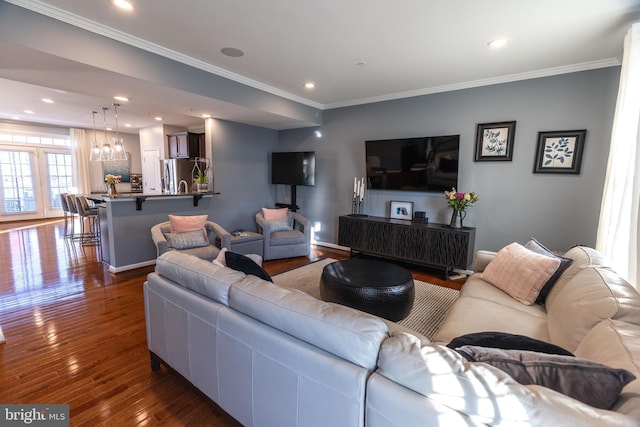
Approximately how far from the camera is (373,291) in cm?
247

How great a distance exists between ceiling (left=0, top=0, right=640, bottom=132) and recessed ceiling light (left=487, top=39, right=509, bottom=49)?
0.20 feet

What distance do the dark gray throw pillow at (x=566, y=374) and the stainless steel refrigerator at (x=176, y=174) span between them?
22.5 ft

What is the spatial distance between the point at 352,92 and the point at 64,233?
7045 mm

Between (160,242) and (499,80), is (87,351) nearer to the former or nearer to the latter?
(160,242)

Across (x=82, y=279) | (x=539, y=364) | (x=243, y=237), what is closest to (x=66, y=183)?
(x=82, y=279)

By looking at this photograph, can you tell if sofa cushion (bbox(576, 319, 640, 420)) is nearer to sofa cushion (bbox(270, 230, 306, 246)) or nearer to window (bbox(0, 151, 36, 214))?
sofa cushion (bbox(270, 230, 306, 246))

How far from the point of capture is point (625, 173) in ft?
8.07

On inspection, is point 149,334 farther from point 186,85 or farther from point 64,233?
point 64,233

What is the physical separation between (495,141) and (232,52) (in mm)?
3586

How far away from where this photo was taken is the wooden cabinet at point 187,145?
252 inches

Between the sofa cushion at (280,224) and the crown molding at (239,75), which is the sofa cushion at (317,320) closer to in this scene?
the crown molding at (239,75)

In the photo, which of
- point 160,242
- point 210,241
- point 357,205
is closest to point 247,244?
point 210,241

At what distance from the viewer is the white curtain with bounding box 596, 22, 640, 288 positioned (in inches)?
89.1

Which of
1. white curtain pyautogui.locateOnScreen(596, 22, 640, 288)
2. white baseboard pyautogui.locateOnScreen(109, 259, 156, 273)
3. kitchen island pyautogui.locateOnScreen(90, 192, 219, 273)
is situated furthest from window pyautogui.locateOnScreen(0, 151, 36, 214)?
white curtain pyautogui.locateOnScreen(596, 22, 640, 288)
